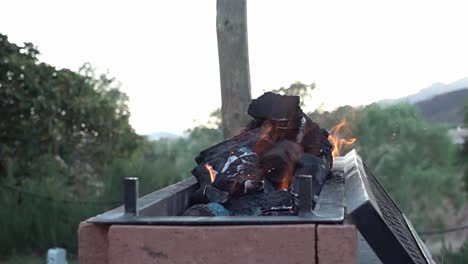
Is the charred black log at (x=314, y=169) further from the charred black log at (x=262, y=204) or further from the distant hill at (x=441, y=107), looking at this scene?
the distant hill at (x=441, y=107)

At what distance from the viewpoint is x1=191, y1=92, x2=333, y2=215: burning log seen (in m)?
3.28

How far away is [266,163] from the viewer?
3.45 meters

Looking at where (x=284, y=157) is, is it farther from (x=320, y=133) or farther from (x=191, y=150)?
(x=191, y=150)

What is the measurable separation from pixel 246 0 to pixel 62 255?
2120 millimetres

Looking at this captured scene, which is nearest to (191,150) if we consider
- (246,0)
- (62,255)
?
(246,0)

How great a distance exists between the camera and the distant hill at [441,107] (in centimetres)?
838

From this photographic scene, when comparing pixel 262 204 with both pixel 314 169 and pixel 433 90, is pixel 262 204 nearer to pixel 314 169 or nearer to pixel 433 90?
pixel 314 169

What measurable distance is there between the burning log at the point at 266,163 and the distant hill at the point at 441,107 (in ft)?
15.1

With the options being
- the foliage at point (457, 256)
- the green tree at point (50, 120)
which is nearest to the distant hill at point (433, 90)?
the foliage at point (457, 256)

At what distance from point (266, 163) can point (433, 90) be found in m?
7.05

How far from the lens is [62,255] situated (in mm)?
4117

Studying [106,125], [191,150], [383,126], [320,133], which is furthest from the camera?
[191,150]

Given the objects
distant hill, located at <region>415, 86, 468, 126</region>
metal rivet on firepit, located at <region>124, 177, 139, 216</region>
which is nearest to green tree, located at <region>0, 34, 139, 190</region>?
distant hill, located at <region>415, 86, 468, 126</region>

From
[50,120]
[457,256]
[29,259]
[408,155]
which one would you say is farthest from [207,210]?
[50,120]
